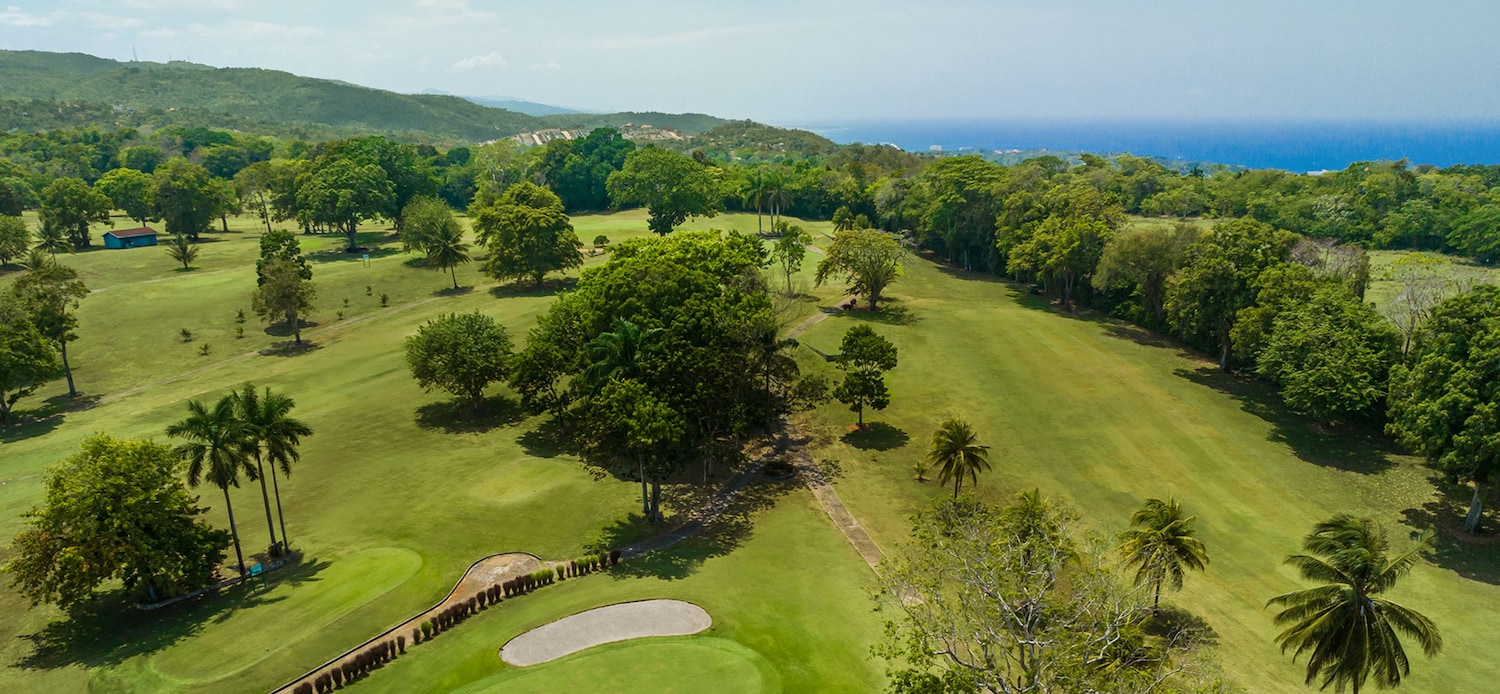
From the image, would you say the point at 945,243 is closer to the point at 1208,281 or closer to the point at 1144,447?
the point at 1208,281

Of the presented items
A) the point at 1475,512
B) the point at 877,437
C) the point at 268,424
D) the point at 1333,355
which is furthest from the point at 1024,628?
the point at 1333,355

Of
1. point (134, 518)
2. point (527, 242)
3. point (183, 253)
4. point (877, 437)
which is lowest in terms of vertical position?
point (877, 437)

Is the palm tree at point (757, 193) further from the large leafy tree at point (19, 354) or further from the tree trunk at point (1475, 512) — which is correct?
the tree trunk at point (1475, 512)

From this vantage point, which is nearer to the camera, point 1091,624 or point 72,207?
point 1091,624

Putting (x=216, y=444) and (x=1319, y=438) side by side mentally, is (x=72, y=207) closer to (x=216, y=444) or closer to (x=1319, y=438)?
(x=216, y=444)

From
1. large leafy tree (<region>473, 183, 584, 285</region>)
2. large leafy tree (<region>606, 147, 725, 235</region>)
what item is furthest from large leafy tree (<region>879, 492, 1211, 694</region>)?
large leafy tree (<region>606, 147, 725, 235</region>)

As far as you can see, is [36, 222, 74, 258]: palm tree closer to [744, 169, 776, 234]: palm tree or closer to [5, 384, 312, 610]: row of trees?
[5, 384, 312, 610]: row of trees

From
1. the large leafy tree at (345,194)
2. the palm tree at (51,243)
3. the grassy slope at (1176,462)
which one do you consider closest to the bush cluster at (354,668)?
the grassy slope at (1176,462)
